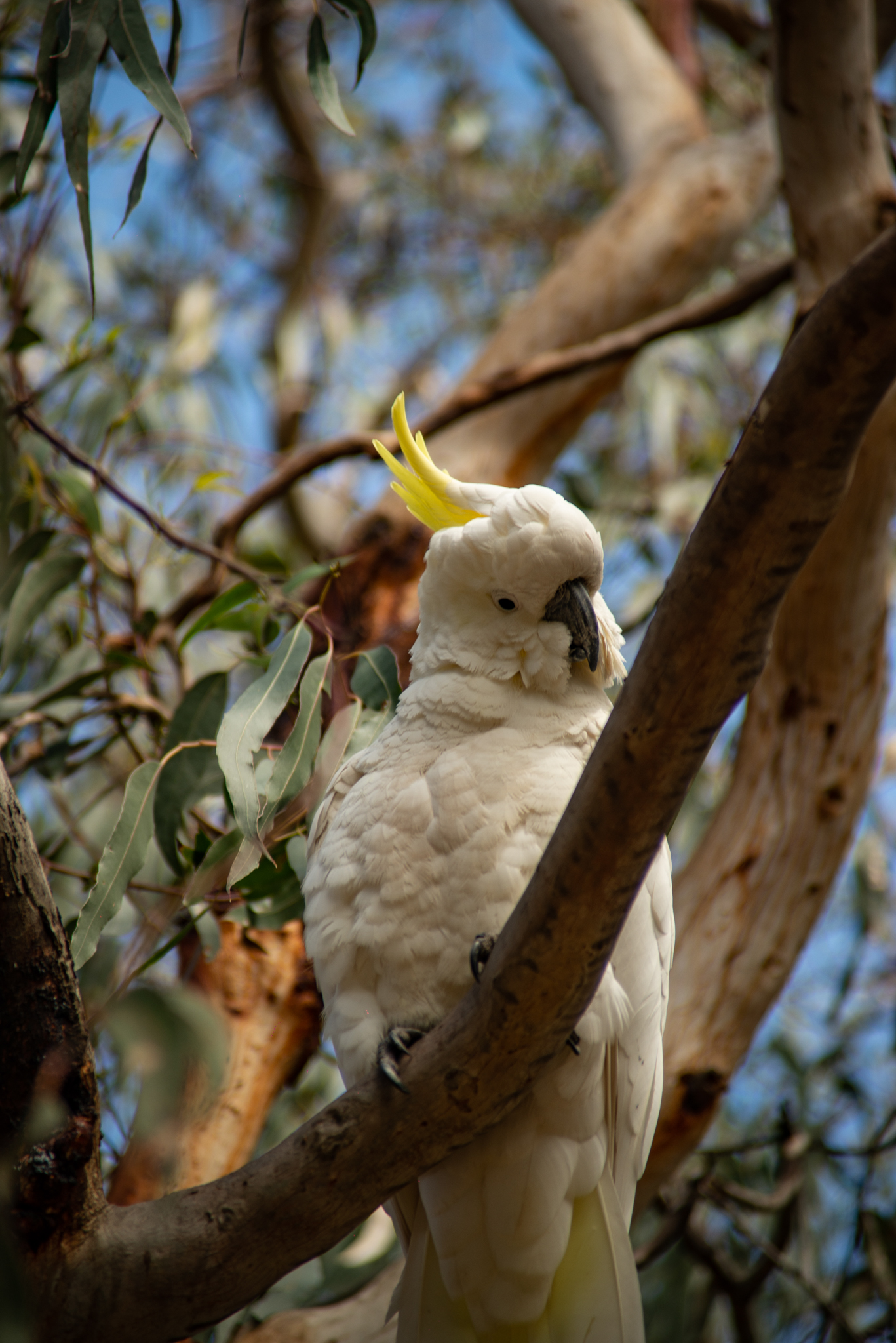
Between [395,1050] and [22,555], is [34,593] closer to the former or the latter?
[22,555]

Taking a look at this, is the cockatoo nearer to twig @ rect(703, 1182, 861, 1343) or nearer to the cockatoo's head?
the cockatoo's head

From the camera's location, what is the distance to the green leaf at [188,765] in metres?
1.52

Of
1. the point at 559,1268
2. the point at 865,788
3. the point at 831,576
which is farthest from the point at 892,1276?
the point at 831,576

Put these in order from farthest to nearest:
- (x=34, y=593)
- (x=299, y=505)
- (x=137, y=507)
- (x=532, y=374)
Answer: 1. (x=299, y=505)
2. (x=532, y=374)
3. (x=34, y=593)
4. (x=137, y=507)

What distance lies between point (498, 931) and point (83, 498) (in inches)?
45.7

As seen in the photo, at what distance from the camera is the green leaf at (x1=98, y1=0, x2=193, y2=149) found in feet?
4.47

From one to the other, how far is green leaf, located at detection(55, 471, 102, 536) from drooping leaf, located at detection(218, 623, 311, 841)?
0.63m

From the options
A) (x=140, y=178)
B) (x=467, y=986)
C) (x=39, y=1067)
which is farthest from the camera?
(x=140, y=178)

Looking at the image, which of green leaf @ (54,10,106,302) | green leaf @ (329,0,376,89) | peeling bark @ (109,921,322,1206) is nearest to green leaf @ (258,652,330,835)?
peeling bark @ (109,921,322,1206)

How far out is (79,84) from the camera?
4.63ft

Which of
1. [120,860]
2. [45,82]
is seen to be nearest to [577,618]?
[120,860]

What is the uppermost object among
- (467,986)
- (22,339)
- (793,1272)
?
(22,339)

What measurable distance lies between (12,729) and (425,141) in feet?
12.8

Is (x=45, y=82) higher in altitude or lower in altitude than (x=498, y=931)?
higher
